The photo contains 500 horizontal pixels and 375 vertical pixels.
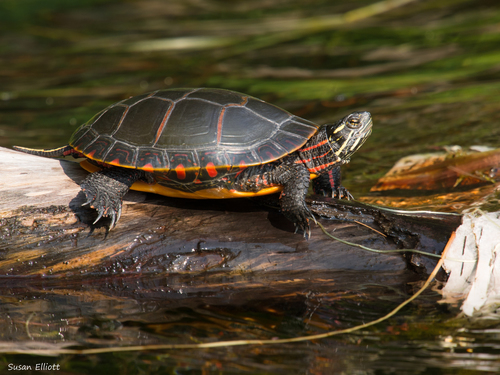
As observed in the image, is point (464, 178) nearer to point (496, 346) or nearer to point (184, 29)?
point (496, 346)

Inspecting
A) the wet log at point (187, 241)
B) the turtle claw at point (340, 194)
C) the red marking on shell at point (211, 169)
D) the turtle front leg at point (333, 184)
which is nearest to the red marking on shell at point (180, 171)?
the red marking on shell at point (211, 169)

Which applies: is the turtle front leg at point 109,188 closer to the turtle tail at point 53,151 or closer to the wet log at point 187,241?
the wet log at point 187,241

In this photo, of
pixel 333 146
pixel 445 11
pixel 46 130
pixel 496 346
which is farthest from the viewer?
pixel 445 11

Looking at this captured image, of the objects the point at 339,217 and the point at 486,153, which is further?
the point at 486,153

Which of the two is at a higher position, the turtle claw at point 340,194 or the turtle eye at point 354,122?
the turtle eye at point 354,122

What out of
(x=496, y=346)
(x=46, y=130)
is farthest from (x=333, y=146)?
(x=46, y=130)

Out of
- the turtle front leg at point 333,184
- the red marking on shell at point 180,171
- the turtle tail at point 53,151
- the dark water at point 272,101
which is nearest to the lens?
the dark water at point 272,101
